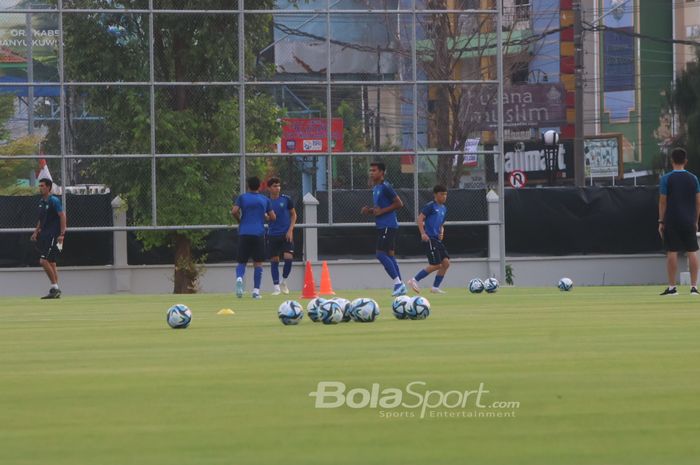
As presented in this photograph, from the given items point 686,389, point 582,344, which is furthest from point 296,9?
point 686,389

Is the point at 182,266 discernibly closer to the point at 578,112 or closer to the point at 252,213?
the point at 252,213

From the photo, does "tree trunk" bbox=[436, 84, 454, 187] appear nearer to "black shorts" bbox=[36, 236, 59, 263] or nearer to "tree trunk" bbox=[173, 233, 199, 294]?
"tree trunk" bbox=[173, 233, 199, 294]

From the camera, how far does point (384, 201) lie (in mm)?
23453

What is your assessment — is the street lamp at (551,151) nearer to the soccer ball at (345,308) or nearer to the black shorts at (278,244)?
the black shorts at (278,244)

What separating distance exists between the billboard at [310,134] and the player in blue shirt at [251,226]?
16.1ft

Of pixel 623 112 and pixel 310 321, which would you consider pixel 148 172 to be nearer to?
pixel 310 321

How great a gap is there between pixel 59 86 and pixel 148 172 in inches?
97.6

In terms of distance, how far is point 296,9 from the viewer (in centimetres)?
2959

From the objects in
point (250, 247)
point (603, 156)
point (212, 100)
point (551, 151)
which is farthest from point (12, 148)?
point (603, 156)

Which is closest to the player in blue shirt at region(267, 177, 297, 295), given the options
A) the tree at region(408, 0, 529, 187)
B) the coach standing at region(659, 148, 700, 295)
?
the tree at region(408, 0, 529, 187)

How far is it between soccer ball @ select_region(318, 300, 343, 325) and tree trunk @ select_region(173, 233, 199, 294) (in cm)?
1646

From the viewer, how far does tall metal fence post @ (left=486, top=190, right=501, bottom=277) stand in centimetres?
3241

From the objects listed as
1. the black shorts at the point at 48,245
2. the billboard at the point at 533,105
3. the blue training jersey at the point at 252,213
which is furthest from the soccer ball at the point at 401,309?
the billboard at the point at 533,105

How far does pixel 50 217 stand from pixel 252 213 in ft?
13.5
